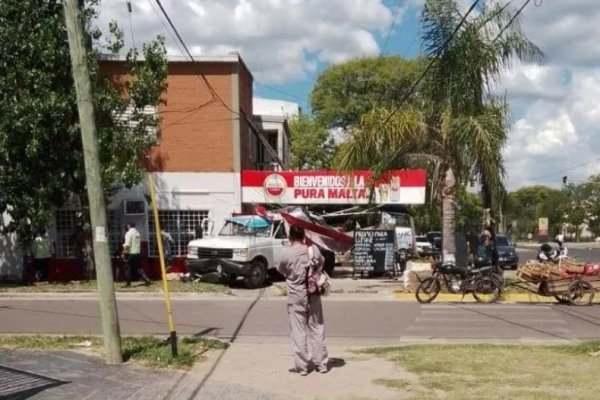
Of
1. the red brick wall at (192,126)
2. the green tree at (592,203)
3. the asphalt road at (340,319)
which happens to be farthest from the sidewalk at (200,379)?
the green tree at (592,203)

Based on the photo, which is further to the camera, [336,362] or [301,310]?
[336,362]

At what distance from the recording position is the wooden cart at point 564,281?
17156 mm

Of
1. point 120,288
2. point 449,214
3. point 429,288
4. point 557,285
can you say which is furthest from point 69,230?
point 557,285

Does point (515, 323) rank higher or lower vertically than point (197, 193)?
lower

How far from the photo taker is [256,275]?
21.1 m

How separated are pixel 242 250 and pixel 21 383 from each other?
12990 mm

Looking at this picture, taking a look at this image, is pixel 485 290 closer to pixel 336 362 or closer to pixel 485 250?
pixel 485 250

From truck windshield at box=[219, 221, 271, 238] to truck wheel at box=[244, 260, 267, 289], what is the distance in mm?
991

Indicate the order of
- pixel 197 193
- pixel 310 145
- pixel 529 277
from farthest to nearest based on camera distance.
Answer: pixel 310 145 < pixel 197 193 < pixel 529 277

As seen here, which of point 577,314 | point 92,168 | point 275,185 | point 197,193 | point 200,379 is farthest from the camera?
point 197,193

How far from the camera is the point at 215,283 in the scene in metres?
21.7

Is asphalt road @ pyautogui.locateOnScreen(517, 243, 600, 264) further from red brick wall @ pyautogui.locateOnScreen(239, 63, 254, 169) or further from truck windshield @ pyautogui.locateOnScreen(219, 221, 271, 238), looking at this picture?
truck windshield @ pyautogui.locateOnScreen(219, 221, 271, 238)

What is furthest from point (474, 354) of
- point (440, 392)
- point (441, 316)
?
point (441, 316)

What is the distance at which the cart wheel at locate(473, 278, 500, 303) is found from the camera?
1784cm
